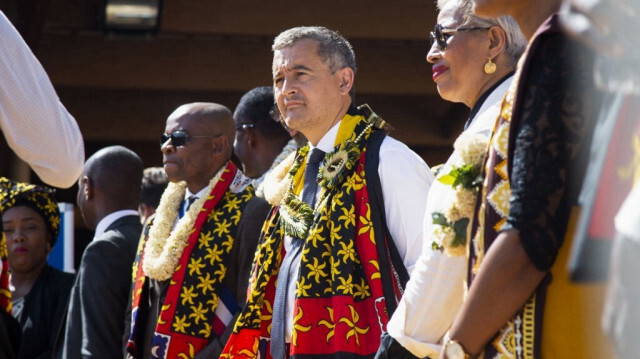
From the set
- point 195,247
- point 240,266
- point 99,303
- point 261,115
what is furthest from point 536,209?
point 261,115

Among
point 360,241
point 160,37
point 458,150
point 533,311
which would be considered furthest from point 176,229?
point 160,37

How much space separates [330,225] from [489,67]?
0.83 metres

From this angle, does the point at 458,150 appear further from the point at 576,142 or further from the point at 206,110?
the point at 206,110

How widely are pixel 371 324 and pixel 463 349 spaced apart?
1240 mm

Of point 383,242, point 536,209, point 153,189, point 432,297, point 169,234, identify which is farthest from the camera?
point 153,189

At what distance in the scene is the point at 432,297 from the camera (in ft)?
8.25

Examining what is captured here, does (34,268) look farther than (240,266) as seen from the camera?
Yes

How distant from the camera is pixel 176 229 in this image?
15.4 ft

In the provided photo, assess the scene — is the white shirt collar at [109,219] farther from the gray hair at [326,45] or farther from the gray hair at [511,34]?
the gray hair at [511,34]

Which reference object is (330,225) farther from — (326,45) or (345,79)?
(326,45)

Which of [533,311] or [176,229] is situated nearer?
[533,311]

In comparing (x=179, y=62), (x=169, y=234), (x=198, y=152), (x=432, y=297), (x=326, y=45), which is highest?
(x=179, y=62)

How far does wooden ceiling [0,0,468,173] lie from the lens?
7770 mm

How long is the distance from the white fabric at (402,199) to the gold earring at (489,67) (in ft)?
1.87
